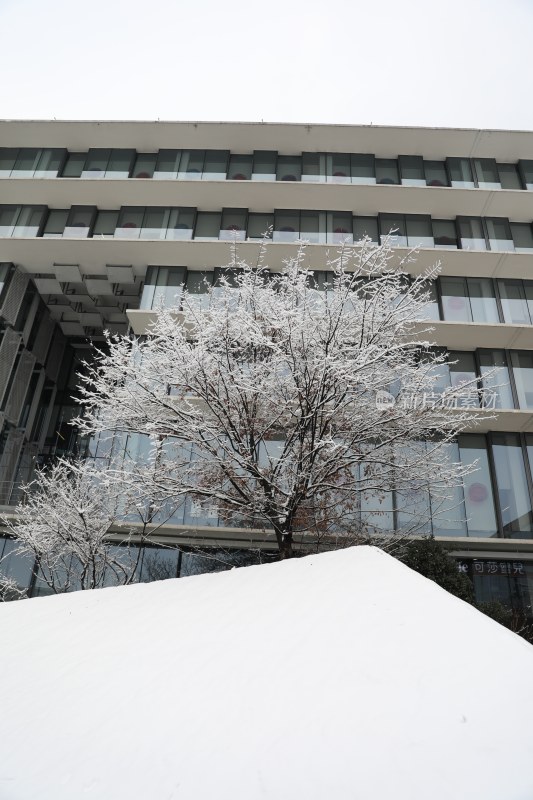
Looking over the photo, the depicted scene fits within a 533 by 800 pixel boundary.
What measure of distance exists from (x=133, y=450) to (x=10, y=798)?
16.1m

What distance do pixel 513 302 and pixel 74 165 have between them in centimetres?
1886

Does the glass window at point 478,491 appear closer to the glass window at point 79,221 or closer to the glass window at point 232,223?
the glass window at point 232,223

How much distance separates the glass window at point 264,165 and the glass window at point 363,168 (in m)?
3.33

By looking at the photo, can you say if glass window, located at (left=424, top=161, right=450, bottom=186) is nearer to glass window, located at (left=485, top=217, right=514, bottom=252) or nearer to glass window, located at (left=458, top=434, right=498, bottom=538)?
glass window, located at (left=485, top=217, right=514, bottom=252)

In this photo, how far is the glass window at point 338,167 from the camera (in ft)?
71.5

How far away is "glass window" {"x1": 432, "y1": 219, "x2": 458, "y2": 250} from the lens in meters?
20.8

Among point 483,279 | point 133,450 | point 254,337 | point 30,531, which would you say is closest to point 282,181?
point 483,279

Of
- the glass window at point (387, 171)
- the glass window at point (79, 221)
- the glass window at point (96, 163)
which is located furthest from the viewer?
the glass window at point (96, 163)

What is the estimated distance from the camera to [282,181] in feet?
69.9

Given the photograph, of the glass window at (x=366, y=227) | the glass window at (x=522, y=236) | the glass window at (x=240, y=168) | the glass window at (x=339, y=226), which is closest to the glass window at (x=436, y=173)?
the glass window at (x=366, y=227)

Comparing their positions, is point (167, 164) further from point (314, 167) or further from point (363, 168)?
point (363, 168)

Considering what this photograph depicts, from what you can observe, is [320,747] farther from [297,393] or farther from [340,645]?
[297,393]

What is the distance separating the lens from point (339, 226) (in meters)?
21.3

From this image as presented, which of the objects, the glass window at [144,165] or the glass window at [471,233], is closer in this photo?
the glass window at [471,233]
